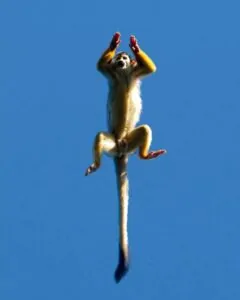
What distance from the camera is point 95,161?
13.0 metres

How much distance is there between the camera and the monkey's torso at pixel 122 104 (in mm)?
13766

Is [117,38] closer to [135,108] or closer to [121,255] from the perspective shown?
[135,108]

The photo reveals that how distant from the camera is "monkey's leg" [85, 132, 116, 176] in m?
12.9

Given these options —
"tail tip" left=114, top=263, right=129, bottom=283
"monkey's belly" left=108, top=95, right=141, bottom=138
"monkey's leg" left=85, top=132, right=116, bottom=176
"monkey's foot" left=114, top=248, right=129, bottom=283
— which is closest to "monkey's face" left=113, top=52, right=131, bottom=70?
"monkey's belly" left=108, top=95, right=141, bottom=138

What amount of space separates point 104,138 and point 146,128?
2.12ft

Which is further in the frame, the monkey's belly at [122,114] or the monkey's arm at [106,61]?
the monkey's belly at [122,114]

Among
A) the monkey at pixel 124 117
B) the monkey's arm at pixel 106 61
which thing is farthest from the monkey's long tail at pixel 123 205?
the monkey's arm at pixel 106 61

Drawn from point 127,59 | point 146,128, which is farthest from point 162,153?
point 127,59

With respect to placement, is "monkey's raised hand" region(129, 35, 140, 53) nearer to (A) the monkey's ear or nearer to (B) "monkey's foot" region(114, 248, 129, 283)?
(A) the monkey's ear

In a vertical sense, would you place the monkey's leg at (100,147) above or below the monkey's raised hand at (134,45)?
below

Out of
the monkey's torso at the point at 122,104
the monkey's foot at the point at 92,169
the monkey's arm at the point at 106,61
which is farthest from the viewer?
the monkey's torso at the point at 122,104

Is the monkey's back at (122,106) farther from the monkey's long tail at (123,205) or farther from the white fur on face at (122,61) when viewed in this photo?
the monkey's long tail at (123,205)

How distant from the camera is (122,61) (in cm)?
1362

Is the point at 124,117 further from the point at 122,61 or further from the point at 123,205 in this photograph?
the point at 123,205
